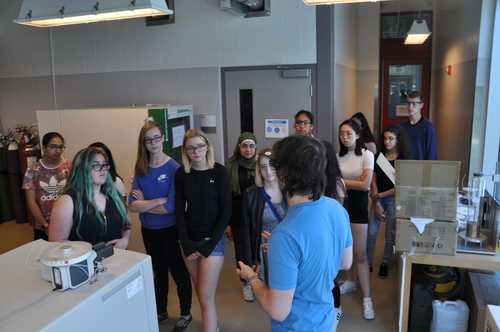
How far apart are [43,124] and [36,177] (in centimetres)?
117

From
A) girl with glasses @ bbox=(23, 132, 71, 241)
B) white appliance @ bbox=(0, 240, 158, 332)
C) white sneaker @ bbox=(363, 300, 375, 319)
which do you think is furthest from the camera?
girl with glasses @ bbox=(23, 132, 71, 241)

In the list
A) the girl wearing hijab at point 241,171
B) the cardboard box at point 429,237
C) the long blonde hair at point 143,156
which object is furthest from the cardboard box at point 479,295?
the long blonde hair at point 143,156

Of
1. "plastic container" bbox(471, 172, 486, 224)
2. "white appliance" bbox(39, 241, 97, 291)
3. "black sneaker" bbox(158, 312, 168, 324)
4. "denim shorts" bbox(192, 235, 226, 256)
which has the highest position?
"white appliance" bbox(39, 241, 97, 291)

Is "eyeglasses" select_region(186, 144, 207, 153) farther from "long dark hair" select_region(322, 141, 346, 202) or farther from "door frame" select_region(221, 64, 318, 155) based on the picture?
"door frame" select_region(221, 64, 318, 155)

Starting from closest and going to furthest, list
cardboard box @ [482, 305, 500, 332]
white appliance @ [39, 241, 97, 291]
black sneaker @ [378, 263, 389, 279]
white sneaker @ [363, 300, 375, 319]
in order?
white appliance @ [39, 241, 97, 291] < cardboard box @ [482, 305, 500, 332] < white sneaker @ [363, 300, 375, 319] < black sneaker @ [378, 263, 389, 279]

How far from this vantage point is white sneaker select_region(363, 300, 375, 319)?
3082 mm

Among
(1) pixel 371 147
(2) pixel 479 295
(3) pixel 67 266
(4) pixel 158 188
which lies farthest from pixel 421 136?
(3) pixel 67 266

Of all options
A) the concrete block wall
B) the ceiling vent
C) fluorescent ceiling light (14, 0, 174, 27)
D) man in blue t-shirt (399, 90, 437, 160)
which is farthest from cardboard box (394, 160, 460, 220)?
the ceiling vent

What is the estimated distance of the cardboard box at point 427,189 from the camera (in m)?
2.37

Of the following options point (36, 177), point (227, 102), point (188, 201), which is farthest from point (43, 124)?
point (188, 201)

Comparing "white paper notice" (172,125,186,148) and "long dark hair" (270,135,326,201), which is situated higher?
"long dark hair" (270,135,326,201)

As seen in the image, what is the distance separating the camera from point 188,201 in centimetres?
266

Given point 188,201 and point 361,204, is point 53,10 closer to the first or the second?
point 188,201

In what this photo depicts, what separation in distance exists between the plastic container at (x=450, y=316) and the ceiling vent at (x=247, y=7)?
3373mm
